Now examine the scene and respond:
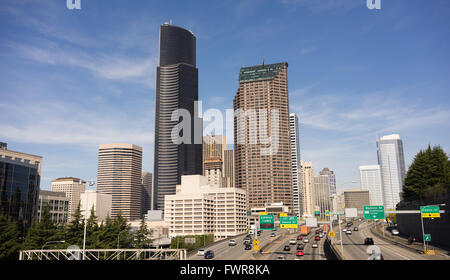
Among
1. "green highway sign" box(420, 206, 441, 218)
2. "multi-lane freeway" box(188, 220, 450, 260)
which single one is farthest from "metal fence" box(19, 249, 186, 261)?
"green highway sign" box(420, 206, 441, 218)

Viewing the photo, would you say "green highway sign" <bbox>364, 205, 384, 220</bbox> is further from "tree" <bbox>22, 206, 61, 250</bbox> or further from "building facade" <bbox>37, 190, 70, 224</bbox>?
"building facade" <bbox>37, 190, 70, 224</bbox>

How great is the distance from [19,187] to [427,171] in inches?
5427

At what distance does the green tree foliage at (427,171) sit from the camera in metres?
106

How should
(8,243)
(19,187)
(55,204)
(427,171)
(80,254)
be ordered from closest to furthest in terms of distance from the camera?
(80,254), (8,243), (19,187), (427,171), (55,204)

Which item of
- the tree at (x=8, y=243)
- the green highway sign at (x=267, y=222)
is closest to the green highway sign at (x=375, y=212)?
the green highway sign at (x=267, y=222)

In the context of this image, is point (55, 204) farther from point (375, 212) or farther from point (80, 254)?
point (375, 212)

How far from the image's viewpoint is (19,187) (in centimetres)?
10400

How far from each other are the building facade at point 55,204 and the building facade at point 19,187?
47.9 metres

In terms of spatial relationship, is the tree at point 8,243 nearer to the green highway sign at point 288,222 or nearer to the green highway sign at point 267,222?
the green highway sign at point 267,222

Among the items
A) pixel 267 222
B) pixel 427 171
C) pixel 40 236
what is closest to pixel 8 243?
pixel 40 236
